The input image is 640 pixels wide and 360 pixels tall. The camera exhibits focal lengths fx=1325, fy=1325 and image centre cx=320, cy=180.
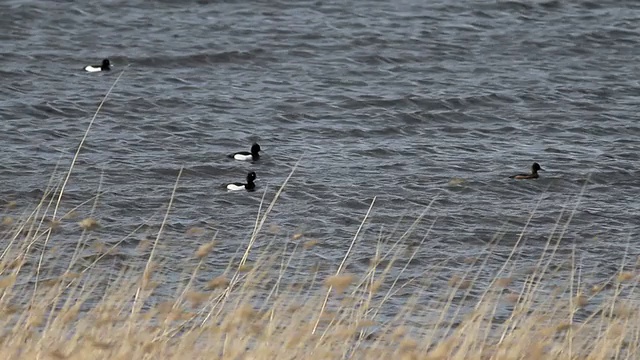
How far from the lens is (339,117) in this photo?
19.4m

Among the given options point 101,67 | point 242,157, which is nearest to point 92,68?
point 101,67

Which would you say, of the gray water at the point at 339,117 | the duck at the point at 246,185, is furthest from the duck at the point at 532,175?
the duck at the point at 246,185

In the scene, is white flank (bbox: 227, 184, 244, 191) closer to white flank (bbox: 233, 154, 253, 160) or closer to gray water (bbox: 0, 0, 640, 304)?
gray water (bbox: 0, 0, 640, 304)

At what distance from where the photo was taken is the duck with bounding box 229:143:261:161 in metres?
16.8

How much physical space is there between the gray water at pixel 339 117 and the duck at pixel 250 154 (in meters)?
0.18

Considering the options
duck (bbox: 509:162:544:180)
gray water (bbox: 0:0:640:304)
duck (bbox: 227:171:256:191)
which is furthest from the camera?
duck (bbox: 509:162:544:180)

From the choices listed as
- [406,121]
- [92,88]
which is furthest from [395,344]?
[92,88]

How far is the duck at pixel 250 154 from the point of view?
16.8 metres

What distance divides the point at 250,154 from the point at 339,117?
2810 millimetres

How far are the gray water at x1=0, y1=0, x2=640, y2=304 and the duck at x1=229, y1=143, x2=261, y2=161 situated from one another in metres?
0.18

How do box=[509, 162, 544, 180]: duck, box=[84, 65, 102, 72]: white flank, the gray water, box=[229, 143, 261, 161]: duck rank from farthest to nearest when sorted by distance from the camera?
box=[84, 65, 102, 72]: white flank
box=[229, 143, 261, 161]: duck
box=[509, 162, 544, 180]: duck
the gray water

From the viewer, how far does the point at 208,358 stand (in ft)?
18.8

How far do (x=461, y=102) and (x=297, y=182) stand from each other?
5149 mm

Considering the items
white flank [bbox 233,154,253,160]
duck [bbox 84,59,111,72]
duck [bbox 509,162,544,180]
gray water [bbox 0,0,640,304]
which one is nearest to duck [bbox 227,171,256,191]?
gray water [bbox 0,0,640,304]
